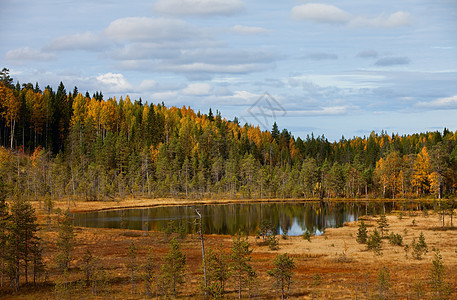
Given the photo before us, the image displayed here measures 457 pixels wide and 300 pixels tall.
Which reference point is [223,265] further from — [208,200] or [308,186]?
[308,186]

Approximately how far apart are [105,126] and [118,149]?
29610 millimetres

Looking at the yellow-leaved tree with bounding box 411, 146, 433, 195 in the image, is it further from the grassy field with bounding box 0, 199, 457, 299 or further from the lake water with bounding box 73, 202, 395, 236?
the grassy field with bounding box 0, 199, 457, 299

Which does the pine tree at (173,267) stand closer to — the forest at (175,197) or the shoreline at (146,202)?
the forest at (175,197)

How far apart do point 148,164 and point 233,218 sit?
7192 cm

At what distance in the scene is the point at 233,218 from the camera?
345 feet

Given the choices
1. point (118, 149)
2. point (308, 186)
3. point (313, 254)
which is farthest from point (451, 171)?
point (118, 149)

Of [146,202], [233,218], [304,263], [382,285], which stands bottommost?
[233,218]

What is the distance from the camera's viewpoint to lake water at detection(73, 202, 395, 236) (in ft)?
295

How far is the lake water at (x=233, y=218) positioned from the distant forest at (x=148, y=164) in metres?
20.9

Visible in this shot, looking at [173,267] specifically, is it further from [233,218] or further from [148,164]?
[148,164]

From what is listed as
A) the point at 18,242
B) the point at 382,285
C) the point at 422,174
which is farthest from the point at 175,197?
the point at 382,285

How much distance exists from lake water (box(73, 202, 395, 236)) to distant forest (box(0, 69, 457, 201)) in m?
20.9

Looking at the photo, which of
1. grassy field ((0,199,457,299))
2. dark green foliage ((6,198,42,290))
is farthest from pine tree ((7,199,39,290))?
grassy field ((0,199,457,299))

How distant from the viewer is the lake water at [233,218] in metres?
89.9
